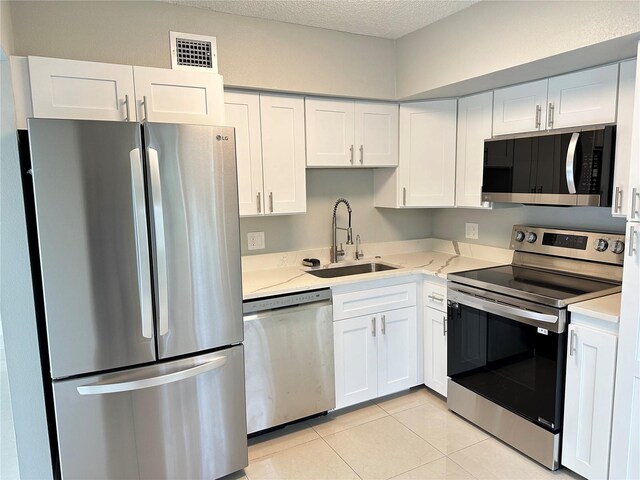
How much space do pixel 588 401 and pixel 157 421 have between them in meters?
1.97

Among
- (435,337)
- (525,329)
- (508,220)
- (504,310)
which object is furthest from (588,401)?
(508,220)

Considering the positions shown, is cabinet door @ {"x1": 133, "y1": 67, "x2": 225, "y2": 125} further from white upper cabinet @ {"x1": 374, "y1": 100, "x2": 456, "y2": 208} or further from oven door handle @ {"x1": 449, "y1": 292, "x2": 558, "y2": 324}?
oven door handle @ {"x1": 449, "y1": 292, "x2": 558, "y2": 324}

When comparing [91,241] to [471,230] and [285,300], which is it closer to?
[285,300]

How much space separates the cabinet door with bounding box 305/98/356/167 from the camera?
279 cm

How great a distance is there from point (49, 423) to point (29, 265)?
708 mm

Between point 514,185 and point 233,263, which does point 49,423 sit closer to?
point 233,263

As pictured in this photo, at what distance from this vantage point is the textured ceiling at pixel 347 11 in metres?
2.35

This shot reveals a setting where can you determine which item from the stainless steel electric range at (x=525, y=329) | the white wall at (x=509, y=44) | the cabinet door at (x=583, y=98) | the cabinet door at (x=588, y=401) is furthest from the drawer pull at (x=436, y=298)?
the white wall at (x=509, y=44)

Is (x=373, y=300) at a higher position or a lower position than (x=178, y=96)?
lower

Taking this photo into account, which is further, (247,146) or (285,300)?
(247,146)

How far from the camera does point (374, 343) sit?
278 cm

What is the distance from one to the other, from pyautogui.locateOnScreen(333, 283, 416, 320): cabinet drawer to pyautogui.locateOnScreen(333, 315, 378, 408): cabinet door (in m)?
0.05

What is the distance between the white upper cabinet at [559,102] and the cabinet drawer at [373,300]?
1165 mm

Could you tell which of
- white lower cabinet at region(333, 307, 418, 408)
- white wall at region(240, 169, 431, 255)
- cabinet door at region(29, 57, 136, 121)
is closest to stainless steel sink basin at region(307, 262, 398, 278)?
white wall at region(240, 169, 431, 255)
